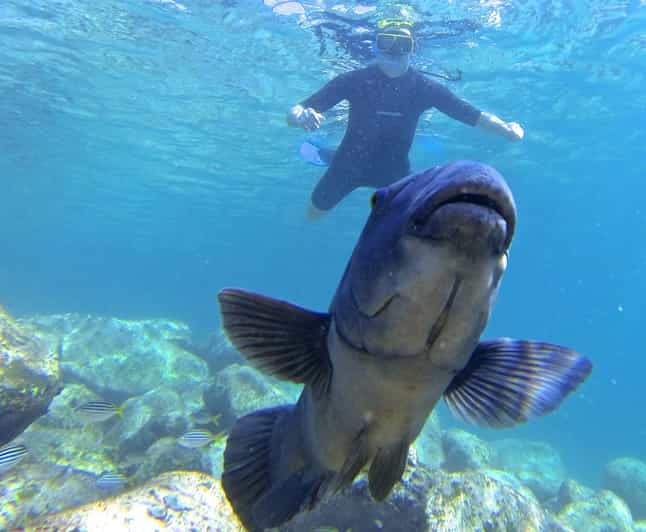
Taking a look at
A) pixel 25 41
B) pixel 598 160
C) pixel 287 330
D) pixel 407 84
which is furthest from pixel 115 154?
pixel 287 330

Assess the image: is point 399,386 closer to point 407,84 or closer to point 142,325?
point 407,84

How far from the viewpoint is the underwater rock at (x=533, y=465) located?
47.3ft

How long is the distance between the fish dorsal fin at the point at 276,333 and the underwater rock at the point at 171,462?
247 inches

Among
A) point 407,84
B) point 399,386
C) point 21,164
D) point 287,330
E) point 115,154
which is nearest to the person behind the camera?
point 399,386

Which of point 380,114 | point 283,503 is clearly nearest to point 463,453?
point 380,114

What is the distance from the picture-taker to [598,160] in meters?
27.3

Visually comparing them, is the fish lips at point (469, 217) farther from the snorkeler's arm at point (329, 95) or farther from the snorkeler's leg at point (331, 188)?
the snorkeler's leg at point (331, 188)

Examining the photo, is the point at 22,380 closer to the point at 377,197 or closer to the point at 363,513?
the point at 363,513

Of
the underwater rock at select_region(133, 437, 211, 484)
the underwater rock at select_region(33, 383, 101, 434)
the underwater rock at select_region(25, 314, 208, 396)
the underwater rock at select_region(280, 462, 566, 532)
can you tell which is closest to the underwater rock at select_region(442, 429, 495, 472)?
the underwater rock at select_region(133, 437, 211, 484)

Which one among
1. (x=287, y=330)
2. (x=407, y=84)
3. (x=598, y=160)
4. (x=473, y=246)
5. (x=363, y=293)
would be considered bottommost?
(x=287, y=330)

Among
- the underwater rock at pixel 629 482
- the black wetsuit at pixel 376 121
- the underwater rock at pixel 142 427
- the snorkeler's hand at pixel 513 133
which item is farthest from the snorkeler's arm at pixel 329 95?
the underwater rock at pixel 629 482

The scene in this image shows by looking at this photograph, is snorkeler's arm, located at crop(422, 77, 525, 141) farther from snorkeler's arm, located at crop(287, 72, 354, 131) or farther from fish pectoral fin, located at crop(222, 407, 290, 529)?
fish pectoral fin, located at crop(222, 407, 290, 529)

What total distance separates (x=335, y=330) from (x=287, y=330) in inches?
8.9

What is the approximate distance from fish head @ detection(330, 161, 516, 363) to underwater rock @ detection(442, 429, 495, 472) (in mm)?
12346
